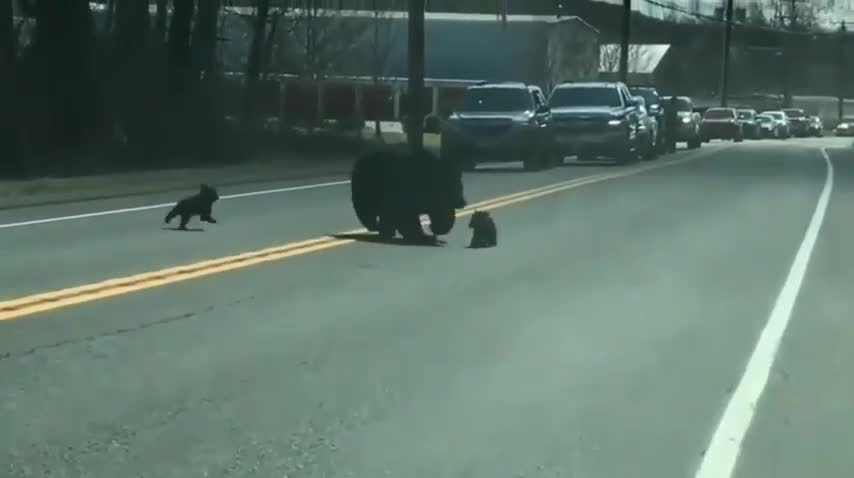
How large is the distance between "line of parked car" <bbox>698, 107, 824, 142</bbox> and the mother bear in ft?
169

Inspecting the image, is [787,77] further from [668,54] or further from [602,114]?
[602,114]

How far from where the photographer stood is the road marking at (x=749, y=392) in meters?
7.82

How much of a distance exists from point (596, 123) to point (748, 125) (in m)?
44.7

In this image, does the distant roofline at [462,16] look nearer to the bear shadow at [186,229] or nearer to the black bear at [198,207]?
the bear shadow at [186,229]

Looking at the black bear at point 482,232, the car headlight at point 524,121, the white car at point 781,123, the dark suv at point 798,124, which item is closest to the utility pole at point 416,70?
the car headlight at point 524,121

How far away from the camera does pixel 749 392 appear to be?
969cm

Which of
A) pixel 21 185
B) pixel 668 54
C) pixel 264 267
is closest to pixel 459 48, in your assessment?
pixel 668 54

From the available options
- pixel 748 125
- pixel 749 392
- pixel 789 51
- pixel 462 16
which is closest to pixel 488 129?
pixel 749 392

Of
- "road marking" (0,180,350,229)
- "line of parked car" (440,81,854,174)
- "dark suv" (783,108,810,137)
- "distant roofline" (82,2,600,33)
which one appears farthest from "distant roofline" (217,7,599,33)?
"road marking" (0,180,350,229)

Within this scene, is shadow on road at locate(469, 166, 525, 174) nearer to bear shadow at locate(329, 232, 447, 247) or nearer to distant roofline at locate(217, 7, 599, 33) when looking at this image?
bear shadow at locate(329, 232, 447, 247)

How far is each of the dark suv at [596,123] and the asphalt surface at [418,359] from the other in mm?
21702

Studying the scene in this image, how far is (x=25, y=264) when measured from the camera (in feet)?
50.2

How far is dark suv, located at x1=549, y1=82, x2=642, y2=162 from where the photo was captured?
41.2 m

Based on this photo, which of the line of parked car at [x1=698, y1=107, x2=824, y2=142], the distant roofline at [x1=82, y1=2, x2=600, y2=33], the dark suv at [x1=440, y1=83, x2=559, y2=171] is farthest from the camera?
the line of parked car at [x1=698, y1=107, x2=824, y2=142]
